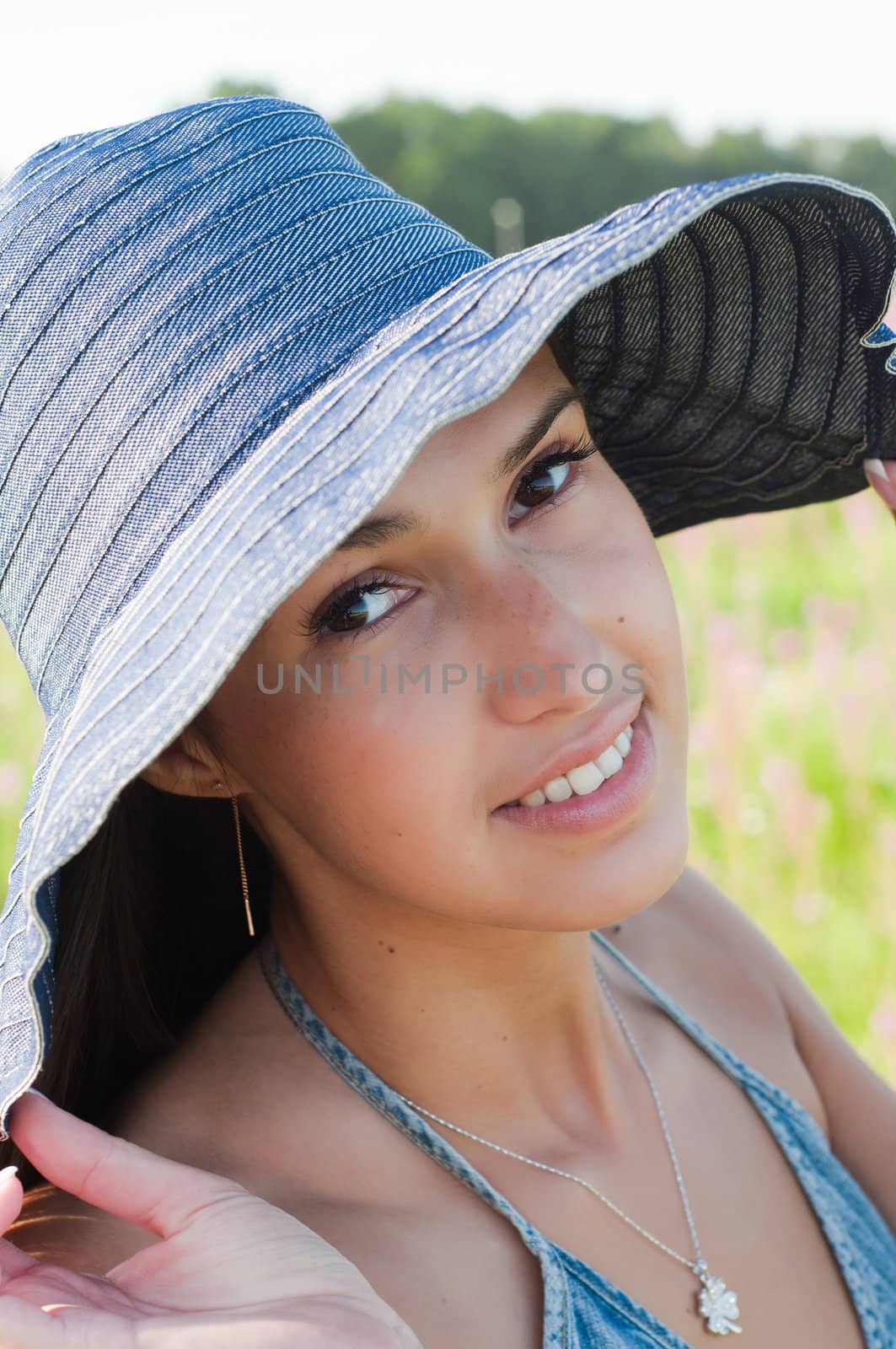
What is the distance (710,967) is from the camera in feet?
7.96

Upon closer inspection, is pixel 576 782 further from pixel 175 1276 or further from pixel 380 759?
pixel 175 1276

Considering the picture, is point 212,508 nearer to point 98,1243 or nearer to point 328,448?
point 328,448

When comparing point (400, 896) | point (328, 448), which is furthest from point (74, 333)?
point (400, 896)

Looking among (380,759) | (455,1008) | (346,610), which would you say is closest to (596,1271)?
(455,1008)

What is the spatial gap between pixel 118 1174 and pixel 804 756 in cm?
332

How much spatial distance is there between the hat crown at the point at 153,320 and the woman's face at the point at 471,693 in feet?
0.58

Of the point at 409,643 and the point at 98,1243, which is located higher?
the point at 409,643

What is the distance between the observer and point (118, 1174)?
4.45 ft

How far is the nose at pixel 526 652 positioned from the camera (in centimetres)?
155

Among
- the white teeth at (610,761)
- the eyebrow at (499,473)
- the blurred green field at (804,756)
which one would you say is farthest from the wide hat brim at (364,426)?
the blurred green field at (804,756)

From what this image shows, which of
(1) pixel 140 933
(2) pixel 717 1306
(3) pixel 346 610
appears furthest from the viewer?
(1) pixel 140 933

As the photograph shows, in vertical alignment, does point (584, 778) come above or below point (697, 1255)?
above

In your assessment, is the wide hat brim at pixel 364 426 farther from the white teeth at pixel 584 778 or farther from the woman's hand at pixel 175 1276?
the white teeth at pixel 584 778

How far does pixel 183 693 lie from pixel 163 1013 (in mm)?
1005
